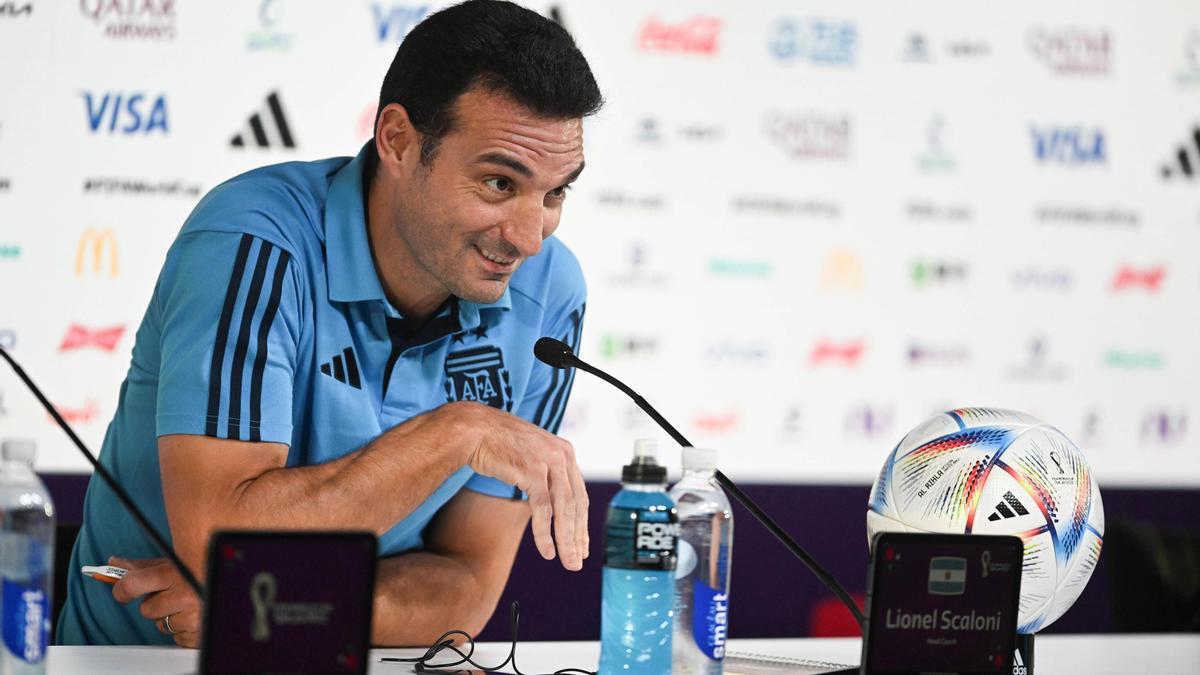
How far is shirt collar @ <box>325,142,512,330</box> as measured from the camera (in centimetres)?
187

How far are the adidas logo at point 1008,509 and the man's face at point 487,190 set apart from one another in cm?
70

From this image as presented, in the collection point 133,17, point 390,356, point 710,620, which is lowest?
point 710,620

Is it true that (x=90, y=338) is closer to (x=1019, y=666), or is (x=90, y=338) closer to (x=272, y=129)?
(x=272, y=129)

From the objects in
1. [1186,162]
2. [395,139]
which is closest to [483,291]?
[395,139]

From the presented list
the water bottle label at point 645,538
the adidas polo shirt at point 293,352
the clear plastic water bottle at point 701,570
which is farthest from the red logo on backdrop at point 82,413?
the water bottle label at point 645,538

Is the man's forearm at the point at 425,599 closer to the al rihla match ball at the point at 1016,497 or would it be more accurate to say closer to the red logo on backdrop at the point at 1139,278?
the al rihla match ball at the point at 1016,497

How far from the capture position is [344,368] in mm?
1873

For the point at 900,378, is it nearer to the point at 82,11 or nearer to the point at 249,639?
the point at 82,11

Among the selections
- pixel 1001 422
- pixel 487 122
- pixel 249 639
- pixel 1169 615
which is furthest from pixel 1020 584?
pixel 1169 615

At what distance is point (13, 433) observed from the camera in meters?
3.46

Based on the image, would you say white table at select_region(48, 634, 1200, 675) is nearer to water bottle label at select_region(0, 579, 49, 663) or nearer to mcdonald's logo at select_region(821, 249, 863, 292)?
water bottle label at select_region(0, 579, 49, 663)

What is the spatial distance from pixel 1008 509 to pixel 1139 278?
318 cm

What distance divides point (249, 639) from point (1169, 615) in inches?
89.5

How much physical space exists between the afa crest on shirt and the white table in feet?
1.24
